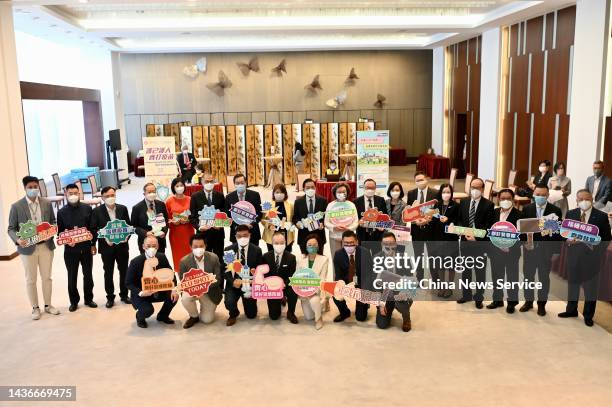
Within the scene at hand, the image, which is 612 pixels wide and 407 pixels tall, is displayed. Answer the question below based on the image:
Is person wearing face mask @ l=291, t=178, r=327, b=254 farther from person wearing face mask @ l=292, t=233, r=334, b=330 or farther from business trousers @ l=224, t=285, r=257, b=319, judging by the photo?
business trousers @ l=224, t=285, r=257, b=319

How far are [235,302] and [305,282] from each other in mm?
942

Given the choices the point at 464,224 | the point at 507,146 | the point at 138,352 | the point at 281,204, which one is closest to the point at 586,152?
the point at 507,146

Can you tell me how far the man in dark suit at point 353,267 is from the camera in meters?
6.68

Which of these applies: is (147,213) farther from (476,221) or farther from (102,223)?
(476,221)

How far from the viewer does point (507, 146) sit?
49.2 feet

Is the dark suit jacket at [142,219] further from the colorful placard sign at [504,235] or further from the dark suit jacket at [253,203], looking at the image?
the colorful placard sign at [504,235]

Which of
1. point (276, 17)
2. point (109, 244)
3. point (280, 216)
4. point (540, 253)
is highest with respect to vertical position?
point (276, 17)

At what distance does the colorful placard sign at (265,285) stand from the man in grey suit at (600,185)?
18.0 feet

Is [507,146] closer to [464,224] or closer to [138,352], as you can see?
[464,224]

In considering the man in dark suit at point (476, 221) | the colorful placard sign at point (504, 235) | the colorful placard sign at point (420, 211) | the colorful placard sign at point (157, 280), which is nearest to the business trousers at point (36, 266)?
the colorful placard sign at point (157, 280)

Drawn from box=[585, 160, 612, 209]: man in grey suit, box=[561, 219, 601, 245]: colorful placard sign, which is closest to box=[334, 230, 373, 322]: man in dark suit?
box=[561, 219, 601, 245]: colorful placard sign

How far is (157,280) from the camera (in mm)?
6562

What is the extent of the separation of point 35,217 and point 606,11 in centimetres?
1012

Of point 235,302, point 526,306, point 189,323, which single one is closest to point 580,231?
point 526,306
